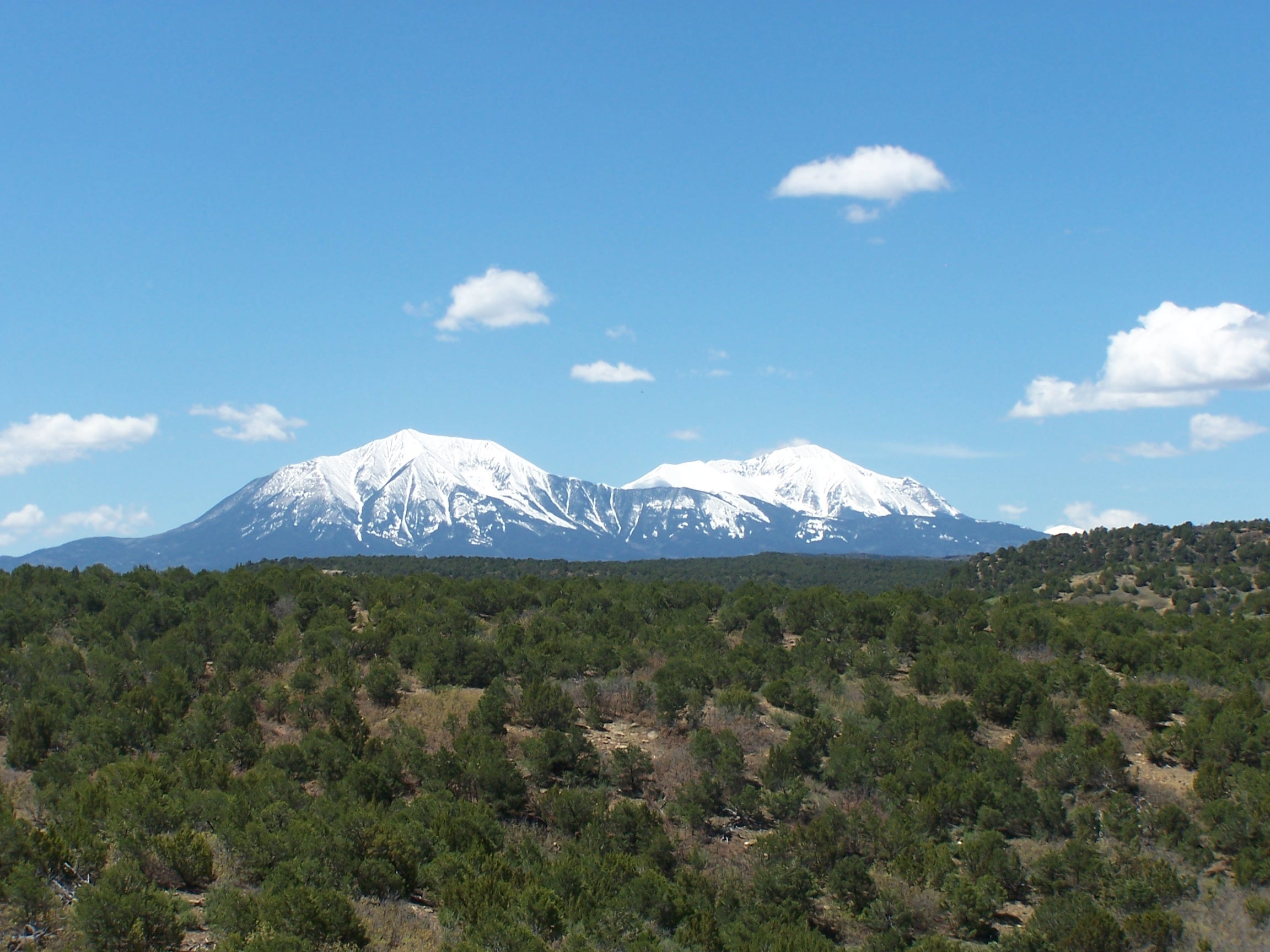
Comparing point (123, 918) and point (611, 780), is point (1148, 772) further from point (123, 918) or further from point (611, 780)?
point (123, 918)

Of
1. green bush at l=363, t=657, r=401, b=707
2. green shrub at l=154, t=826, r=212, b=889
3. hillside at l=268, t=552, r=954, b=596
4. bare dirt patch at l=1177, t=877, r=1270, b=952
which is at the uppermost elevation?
hillside at l=268, t=552, r=954, b=596

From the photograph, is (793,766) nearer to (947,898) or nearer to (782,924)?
(947,898)

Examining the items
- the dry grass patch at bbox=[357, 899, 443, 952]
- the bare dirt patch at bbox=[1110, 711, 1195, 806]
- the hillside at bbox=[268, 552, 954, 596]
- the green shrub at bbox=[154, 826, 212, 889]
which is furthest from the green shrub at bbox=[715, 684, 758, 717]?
the hillside at bbox=[268, 552, 954, 596]

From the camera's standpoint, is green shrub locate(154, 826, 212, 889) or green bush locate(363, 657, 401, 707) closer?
green shrub locate(154, 826, 212, 889)

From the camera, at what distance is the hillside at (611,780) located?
49.0ft

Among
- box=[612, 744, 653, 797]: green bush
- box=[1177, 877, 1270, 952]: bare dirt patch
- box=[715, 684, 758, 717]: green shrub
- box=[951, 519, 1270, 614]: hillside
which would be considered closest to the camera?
box=[1177, 877, 1270, 952]: bare dirt patch

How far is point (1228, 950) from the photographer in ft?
56.5

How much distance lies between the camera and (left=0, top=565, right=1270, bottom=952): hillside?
49.0 ft

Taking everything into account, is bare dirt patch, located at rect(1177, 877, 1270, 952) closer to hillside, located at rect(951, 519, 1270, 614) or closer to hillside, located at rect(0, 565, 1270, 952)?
hillside, located at rect(0, 565, 1270, 952)

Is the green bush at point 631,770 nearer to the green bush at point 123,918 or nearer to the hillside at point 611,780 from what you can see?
the hillside at point 611,780

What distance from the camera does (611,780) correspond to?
74.4 ft

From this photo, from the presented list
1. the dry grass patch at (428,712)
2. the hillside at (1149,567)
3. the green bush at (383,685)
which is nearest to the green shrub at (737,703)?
the dry grass patch at (428,712)

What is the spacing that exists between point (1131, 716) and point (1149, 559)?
53444 millimetres

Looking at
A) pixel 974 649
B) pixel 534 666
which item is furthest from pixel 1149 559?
pixel 534 666
